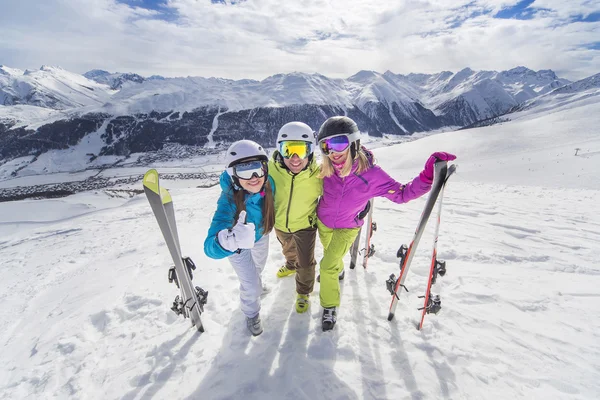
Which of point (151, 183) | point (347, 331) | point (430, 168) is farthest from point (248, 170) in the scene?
point (347, 331)

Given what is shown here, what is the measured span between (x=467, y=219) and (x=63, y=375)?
32.3ft

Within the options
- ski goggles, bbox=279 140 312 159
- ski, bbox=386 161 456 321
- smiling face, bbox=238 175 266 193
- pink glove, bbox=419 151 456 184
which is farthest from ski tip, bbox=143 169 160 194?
pink glove, bbox=419 151 456 184

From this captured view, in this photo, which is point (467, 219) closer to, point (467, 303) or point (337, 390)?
point (467, 303)

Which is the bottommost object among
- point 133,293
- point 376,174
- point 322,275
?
point 133,293

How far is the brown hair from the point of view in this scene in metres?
3.45

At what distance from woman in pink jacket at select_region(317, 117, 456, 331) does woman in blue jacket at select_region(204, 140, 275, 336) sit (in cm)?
93

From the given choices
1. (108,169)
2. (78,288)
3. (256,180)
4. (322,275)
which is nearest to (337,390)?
(322,275)

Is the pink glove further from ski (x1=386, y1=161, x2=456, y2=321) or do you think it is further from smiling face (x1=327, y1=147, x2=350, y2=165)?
smiling face (x1=327, y1=147, x2=350, y2=165)

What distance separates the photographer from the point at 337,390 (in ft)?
10.0

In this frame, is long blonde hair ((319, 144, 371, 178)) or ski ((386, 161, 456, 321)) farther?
long blonde hair ((319, 144, 371, 178))

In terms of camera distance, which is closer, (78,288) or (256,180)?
(256,180)

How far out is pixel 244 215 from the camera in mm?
3105

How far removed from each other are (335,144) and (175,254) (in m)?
2.68

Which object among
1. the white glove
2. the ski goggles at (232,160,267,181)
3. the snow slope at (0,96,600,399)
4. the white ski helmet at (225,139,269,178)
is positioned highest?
the white ski helmet at (225,139,269,178)
